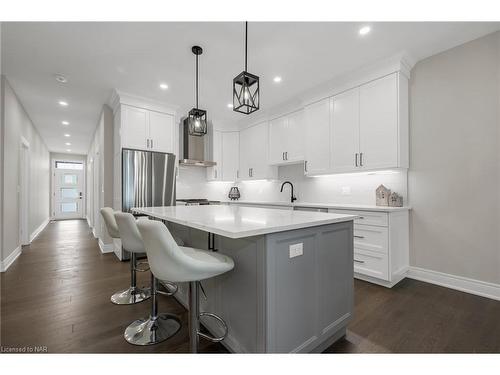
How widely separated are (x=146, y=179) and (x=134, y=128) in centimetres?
89

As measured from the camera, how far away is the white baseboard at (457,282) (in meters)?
2.33

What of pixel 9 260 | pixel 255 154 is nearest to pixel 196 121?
pixel 255 154

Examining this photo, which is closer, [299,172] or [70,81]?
[70,81]

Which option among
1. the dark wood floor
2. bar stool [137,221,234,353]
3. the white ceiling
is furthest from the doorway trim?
bar stool [137,221,234,353]

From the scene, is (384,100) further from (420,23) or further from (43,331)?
(43,331)

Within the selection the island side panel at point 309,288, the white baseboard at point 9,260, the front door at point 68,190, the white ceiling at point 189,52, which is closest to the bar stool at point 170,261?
the island side panel at point 309,288

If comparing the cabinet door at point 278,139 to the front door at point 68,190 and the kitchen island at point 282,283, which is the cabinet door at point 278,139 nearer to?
the kitchen island at point 282,283

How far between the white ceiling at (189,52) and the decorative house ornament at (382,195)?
1.65 metres

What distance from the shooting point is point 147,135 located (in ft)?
13.0

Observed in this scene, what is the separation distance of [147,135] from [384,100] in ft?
12.2

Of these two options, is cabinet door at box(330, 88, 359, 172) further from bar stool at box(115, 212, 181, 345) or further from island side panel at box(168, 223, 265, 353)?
bar stool at box(115, 212, 181, 345)

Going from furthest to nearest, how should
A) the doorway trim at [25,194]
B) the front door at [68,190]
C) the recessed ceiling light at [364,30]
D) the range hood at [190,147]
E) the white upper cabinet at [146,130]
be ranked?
the front door at [68,190]
the range hood at [190,147]
the doorway trim at [25,194]
the white upper cabinet at [146,130]
the recessed ceiling light at [364,30]
